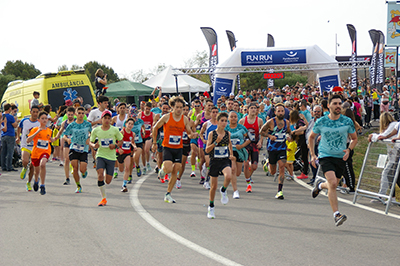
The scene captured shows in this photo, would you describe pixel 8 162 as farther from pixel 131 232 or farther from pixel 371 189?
pixel 371 189

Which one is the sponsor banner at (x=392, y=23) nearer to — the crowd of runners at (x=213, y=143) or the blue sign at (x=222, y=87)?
the crowd of runners at (x=213, y=143)

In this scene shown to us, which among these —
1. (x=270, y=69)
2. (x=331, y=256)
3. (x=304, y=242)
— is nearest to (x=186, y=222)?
(x=304, y=242)

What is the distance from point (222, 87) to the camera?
23.5 metres

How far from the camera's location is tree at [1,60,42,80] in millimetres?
85438

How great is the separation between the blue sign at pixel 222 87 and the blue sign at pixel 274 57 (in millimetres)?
1217

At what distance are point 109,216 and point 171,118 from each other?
2349mm

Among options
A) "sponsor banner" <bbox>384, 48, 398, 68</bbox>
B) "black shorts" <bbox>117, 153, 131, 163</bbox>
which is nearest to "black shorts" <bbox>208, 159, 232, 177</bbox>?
"black shorts" <bbox>117, 153, 131, 163</bbox>

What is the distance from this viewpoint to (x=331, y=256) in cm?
556

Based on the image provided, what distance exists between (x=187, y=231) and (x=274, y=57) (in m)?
17.2

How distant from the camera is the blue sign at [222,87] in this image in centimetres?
2328

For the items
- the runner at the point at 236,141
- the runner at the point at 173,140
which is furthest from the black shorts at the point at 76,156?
the runner at the point at 236,141

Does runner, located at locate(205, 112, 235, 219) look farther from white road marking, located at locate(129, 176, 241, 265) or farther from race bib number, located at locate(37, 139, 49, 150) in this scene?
race bib number, located at locate(37, 139, 49, 150)

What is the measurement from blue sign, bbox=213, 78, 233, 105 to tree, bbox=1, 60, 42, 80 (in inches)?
2707

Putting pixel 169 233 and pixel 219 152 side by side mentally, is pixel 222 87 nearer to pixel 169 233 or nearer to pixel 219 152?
pixel 219 152
